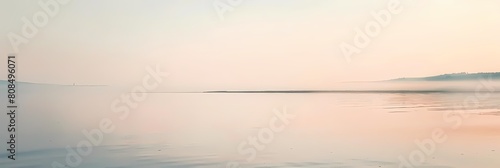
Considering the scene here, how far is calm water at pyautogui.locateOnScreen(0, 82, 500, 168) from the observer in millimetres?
2730

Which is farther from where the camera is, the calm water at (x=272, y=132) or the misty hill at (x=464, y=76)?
the misty hill at (x=464, y=76)

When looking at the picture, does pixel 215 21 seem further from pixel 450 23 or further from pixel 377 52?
pixel 450 23

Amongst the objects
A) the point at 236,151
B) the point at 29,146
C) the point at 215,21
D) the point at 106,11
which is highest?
the point at 106,11

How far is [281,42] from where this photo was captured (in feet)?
9.34

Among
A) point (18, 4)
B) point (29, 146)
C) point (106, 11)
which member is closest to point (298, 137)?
point (106, 11)

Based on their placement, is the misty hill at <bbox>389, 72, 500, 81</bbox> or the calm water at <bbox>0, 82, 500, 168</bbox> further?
the misty hill at <bbox>389, 72, 500, 81</bbox>

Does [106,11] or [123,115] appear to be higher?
[106,11]

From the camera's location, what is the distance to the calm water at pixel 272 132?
273cm

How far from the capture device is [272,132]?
2812 mm

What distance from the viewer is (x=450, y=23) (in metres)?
2.84

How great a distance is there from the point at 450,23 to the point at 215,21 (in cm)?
138

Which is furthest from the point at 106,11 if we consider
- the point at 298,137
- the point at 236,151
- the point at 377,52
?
the point at 377,52

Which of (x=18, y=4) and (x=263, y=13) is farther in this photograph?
(x=263, y=13)

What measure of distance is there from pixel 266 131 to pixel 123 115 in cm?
82
